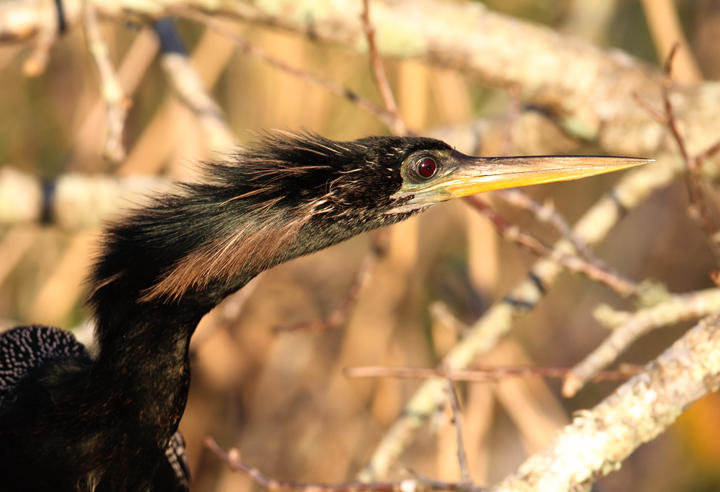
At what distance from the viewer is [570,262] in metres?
2.15

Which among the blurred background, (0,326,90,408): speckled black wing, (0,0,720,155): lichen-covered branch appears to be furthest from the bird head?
the blurred background

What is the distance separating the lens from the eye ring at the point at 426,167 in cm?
172

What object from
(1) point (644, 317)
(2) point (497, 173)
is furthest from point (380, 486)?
(1) point (644, 317)

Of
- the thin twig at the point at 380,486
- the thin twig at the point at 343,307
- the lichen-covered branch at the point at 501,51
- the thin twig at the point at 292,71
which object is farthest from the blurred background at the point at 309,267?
the thin twig at the point at 380,486

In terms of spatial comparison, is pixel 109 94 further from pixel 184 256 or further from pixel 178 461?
pixel 178 461

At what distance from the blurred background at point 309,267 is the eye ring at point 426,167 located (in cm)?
155

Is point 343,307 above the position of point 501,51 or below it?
below

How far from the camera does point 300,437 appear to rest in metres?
4.20

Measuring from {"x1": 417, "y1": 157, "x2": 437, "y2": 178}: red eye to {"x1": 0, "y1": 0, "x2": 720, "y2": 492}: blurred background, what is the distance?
155 cm

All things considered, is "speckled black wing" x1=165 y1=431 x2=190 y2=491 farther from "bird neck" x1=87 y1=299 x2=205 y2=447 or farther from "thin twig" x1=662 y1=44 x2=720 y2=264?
"thin twig" x1=662 y1=44 x2=720 y2=264

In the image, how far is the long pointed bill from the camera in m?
1.65

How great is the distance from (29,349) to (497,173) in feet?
5.49

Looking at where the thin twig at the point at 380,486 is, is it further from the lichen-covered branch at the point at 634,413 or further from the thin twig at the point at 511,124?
the thin twig at the point at 511,124

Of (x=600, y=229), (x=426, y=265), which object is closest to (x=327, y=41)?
(x=600, y=229)
